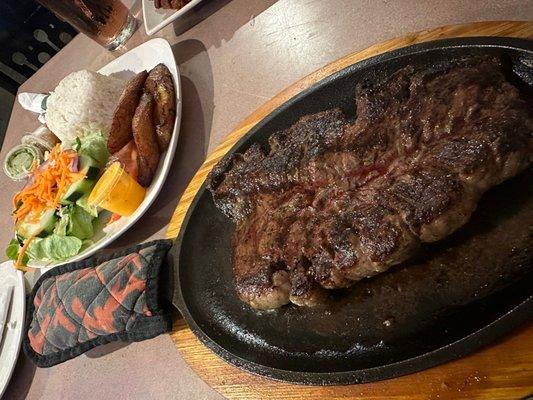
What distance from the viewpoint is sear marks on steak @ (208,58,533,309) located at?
5.05 feet

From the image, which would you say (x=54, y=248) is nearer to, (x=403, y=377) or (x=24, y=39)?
(x=403, y=377)

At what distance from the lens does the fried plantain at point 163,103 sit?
10.5 ft

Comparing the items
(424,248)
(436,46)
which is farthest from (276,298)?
(436,46)

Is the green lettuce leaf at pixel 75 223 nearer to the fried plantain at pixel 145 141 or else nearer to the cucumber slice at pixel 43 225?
the cucumber slice at pixel 43 225

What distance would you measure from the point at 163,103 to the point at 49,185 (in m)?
1.10

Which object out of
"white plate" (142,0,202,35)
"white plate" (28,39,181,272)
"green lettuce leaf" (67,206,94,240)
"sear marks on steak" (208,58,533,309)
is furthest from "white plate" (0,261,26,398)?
"white plate" (142,0,202,35)

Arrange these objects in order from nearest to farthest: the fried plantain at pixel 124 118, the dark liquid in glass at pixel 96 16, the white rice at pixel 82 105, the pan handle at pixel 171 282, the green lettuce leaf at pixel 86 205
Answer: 1. the pan handle at pixel 171 282
2. the fried plantain at pixel 124 118
3. the green lettuce leaf at pixel 86 205
4. the white rice at pixel 82 105
5. the dark liquid in glass at pixel 96 16

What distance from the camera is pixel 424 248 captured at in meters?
1.75

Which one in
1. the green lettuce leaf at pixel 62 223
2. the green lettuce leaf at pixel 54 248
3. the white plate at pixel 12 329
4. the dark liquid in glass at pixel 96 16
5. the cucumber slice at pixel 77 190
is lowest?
the white plate at pixel 12 329

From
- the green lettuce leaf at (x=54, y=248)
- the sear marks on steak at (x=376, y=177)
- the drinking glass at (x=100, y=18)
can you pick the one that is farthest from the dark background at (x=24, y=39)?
the sear marks on steak at (x=376, y=177)

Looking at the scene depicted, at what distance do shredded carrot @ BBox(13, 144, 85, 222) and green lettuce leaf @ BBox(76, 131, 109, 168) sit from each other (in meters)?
0.08

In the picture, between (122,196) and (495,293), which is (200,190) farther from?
(495,293)

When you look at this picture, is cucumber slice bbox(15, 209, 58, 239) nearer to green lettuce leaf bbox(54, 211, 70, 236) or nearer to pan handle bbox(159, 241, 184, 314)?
green lettuce leaf bbox(54, 211, 70, 236)

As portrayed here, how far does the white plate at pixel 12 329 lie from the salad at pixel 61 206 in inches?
6.8
